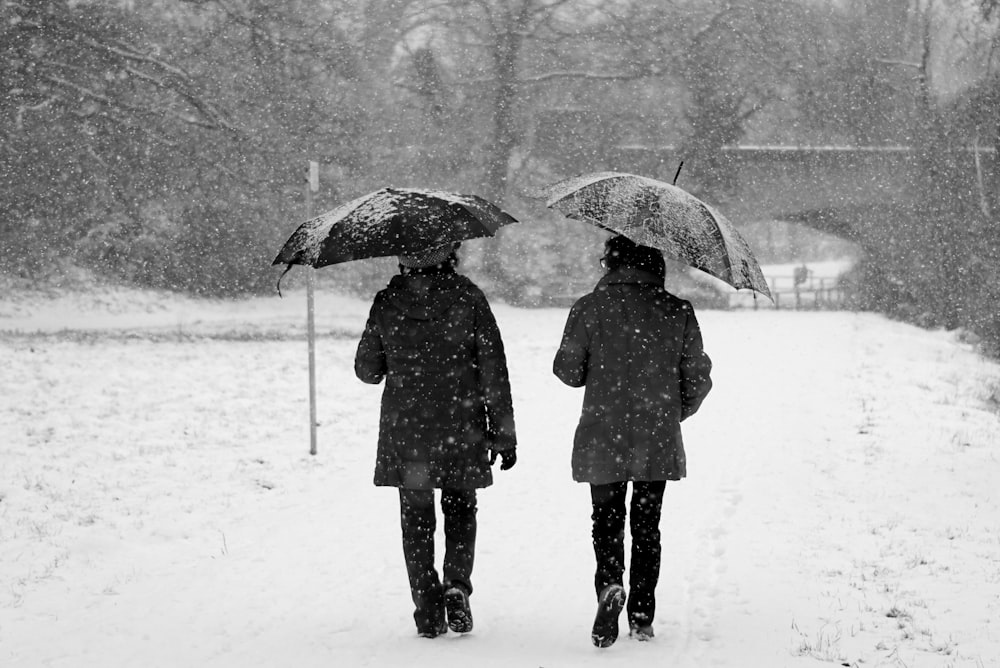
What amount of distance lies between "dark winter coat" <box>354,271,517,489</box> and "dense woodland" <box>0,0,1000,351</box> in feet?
35.1

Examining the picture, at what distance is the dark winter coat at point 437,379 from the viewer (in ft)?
15.1

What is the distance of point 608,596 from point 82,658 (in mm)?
2355

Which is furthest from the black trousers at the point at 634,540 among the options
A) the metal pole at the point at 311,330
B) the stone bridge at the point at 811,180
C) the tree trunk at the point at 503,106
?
the stone bridge at the point at 811,180

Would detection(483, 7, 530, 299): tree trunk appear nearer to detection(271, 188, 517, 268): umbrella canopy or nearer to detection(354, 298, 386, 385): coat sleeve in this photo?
detection(271, 188, 517, 268): umbrella canopy

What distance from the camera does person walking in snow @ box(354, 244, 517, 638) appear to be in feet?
15.1

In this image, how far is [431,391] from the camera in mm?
4652

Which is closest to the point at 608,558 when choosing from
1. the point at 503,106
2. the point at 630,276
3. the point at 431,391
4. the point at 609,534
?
the point at 609,534

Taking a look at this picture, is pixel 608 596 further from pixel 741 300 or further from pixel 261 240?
pixel 741 300

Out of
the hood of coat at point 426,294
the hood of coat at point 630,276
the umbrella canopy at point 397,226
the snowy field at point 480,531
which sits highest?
the umbrella canopy at point 397,226

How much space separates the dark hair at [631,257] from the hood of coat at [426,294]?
64 centimetres

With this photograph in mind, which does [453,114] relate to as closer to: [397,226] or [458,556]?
[397,226]

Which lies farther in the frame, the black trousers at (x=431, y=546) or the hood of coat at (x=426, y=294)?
the black trousers at (x=431, y=546)

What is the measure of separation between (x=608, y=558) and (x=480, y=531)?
260 centimetres

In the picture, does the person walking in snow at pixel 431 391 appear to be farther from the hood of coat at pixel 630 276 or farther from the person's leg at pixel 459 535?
the hood of coat at pixel 630 276
